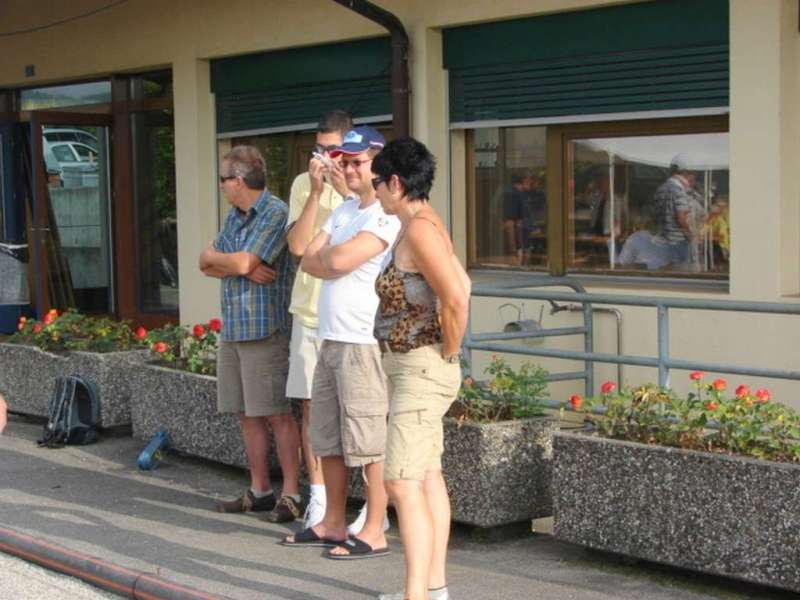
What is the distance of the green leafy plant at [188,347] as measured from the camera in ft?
30.2

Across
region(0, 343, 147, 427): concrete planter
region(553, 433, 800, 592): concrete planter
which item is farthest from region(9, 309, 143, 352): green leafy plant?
region(553, 433, 800, 592): concrete planter

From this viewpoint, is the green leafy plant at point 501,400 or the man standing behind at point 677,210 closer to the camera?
the green leafy plant at point 501,400

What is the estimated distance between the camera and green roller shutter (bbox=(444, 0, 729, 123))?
9227mm

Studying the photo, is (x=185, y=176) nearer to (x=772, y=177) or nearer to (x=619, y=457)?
(x=772, y=177)

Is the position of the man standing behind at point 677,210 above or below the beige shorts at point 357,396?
above

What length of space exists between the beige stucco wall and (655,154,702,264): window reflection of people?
30 cm

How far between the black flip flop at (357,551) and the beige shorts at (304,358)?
78 cm

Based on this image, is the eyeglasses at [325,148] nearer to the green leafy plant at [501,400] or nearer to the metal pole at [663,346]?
the green leafy plant at [501,400]

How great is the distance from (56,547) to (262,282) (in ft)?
5.44

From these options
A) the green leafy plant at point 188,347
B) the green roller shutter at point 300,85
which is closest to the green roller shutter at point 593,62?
the green roller shutter at point 300,85

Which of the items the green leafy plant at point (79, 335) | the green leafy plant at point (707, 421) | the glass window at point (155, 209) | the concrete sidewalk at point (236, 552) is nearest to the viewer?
the green leafy plant at point (707, 421)

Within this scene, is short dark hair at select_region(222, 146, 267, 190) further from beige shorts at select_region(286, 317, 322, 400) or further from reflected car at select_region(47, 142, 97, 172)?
reflected car at select_region(47, 142, 97, 172)

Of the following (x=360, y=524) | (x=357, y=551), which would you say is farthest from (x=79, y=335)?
(x=357, y=551)

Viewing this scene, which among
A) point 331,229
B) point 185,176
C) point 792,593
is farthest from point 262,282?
point 185,176
